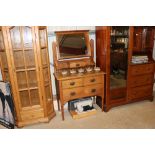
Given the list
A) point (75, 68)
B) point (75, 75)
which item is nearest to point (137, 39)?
point (75, 68)

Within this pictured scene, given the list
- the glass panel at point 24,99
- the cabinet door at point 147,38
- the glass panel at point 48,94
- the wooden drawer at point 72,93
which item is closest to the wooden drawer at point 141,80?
the cabinet door at point 147,38

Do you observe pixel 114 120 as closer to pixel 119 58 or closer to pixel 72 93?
pixel 72 93

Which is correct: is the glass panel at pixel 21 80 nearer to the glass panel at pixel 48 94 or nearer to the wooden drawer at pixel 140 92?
the glass panel at pixel 48 94

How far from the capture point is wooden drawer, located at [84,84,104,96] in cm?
258

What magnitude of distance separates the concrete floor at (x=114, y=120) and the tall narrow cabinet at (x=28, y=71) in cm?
19

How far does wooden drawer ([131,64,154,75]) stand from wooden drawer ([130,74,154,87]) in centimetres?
8

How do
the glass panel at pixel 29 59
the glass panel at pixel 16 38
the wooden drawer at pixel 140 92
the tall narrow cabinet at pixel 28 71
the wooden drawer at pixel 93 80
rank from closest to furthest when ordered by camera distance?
the tall narrow cabinet at pixel 28 71, the glass panel at pixel 16 38, the glass panel at pixel 29 59, the wooden drawer at pixel 93 80, the wooden drawer at pixel 140 92

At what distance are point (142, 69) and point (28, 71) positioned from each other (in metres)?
1.99

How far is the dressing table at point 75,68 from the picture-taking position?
2.48 meters
